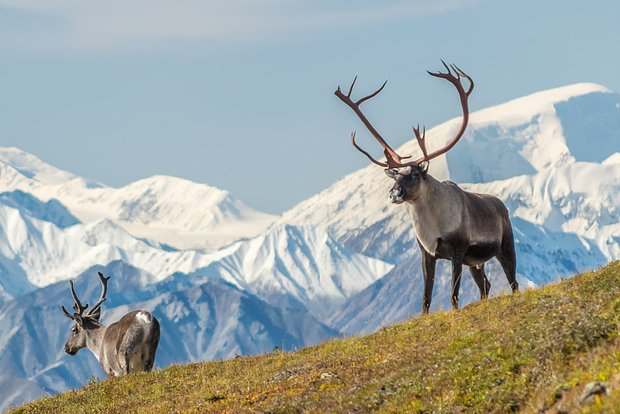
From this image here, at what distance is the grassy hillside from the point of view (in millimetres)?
18375

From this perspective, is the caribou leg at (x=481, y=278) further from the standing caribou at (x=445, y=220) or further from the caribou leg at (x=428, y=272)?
the caribou leg at (x=428, y=272)

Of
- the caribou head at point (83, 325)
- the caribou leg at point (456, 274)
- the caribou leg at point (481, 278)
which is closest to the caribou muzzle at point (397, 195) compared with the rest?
the caribou leg at point (456, 274)

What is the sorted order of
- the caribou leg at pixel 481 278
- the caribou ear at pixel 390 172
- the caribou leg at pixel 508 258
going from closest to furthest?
the caribou ear at pixel 390 172, the caribou leg at pixel 508 258, the caribou leg at pixel 481 278

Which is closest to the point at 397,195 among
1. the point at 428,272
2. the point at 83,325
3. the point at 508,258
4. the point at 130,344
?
the point at 428,272

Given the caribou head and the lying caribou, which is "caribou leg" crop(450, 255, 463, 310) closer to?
the lying caribou

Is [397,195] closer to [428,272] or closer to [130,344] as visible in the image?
[428,272]

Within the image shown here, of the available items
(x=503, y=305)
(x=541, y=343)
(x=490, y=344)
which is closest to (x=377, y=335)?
(x=503, y=305)

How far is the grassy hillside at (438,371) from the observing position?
18.4 metres

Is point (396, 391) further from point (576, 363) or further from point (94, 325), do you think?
point (94, 325)

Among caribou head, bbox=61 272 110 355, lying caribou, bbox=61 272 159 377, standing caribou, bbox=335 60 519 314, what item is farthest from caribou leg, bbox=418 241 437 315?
caribou head, bbox=61 272 110 355

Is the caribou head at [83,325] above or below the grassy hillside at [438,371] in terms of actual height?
below

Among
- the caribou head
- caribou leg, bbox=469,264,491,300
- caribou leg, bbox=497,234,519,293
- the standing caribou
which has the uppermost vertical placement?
the standing caribou

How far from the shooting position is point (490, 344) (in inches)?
842

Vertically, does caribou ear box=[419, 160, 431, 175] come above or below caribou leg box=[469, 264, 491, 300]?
above
